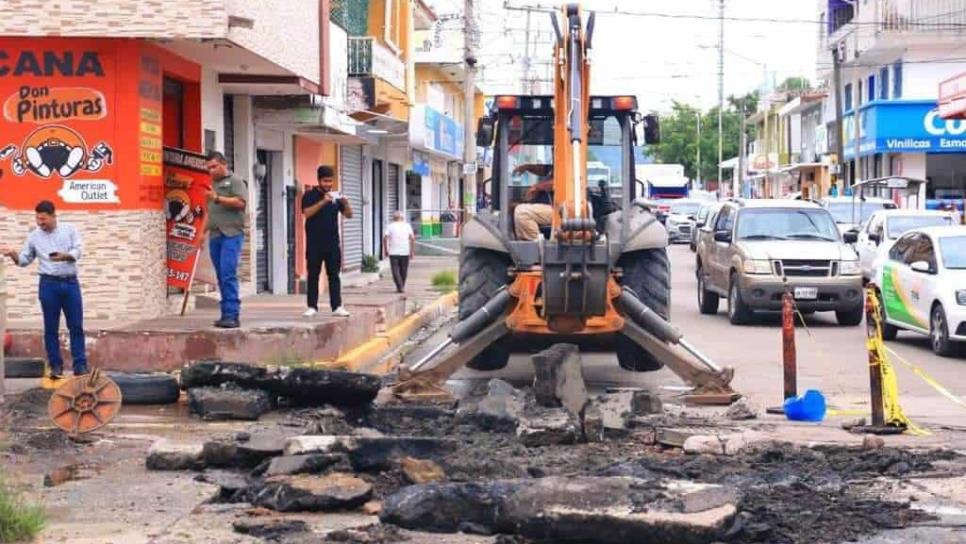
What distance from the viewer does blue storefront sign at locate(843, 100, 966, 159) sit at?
4931 centimetres

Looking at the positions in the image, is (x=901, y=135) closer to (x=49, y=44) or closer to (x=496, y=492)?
(x=49, y=44)

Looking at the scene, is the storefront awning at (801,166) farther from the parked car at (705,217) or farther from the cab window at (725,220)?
the cab window at (725,220)

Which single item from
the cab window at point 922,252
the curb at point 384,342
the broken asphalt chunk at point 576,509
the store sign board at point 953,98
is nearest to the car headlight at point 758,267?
the cab window at point 922,252

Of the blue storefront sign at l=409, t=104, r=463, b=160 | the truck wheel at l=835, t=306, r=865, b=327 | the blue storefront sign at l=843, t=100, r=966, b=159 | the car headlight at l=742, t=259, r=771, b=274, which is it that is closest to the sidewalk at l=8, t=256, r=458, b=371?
the car headlight at l=742, t=259, r=771, b=274

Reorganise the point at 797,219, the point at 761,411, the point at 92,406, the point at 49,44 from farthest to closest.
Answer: the point at 797,219 < the point at 49,44 < the point at 761,411 < the point at 92,406

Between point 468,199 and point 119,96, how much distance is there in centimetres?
2481

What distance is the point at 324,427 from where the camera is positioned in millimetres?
11062

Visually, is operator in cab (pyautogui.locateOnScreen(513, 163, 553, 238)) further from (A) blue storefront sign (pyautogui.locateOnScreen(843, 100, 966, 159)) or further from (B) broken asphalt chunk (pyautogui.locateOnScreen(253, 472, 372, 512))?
(A) blue storefront sign (pyautogui.locateOnScreen(843, 100, 966, 159))

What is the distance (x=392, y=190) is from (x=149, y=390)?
3250cm

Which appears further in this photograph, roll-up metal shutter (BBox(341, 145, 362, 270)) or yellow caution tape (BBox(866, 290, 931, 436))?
roll-up metal shutter (BBox(341, 145, 362, 270))

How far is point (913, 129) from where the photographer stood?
164 ft

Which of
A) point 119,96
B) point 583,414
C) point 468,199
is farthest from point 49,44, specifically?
point 468,199

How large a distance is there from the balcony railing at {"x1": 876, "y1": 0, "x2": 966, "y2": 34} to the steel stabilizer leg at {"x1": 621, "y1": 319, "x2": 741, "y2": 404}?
128 ft

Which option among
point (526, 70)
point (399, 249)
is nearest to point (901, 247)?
point (399, 249)
